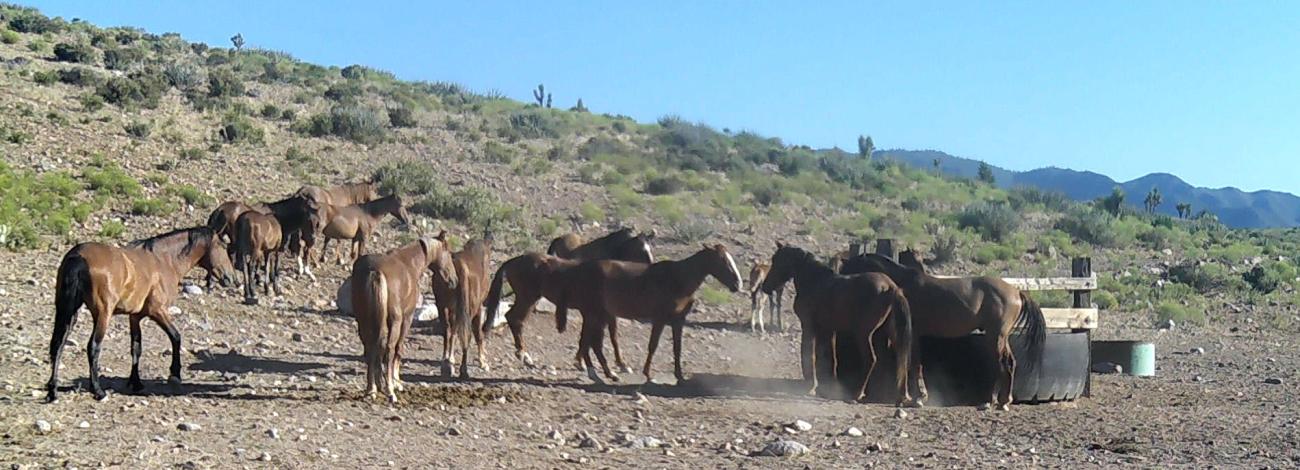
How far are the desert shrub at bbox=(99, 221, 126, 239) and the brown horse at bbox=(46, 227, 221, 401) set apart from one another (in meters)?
10.6

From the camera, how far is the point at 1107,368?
1772 centimetres

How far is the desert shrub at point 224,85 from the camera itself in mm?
38906

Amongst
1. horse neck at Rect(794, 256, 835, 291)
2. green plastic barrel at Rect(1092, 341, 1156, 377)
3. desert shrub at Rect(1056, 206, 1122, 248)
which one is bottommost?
green plastic barrel at Rect(1092, 341, 1156, 377)

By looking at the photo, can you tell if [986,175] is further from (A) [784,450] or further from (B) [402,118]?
(A) [784,450]

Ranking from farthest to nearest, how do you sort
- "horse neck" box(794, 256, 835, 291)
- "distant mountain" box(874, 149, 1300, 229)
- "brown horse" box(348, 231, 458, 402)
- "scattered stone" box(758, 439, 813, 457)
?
1. "distant mountain" box(874, 149, 1300, 229)
2. "horse neck" box(794, 256, 835, 291)
3. "brown horse" box(348, 231, 458, 402)
4. "scattered stone" box(758, 439, 813, 457)

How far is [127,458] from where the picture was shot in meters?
8.55

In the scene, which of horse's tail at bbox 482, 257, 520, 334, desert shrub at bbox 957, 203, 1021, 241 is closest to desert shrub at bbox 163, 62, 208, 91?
desert shrub at bbox 957, 203, 1021, 241

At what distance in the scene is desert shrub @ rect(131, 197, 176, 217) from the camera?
23484 mm

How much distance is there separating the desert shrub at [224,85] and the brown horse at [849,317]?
28.5 m

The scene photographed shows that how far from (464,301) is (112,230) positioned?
11.0 meters

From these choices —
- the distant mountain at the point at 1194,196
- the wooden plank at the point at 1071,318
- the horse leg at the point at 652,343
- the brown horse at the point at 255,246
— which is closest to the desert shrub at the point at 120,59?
the brown horse at the point at 255,246

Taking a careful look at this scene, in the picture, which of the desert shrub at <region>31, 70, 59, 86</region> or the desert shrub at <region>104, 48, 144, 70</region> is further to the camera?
the desert shrub at <region>104, 48, 144, 70</region>

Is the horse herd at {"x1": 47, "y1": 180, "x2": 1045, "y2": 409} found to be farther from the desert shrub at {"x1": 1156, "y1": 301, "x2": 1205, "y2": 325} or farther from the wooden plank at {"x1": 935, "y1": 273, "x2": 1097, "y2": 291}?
the desert shrub at {"x1": 1156, "y1": 301, "x2": 1205, "y2": 325}

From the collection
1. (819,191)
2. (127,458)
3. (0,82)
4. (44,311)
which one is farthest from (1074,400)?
(0,82)
